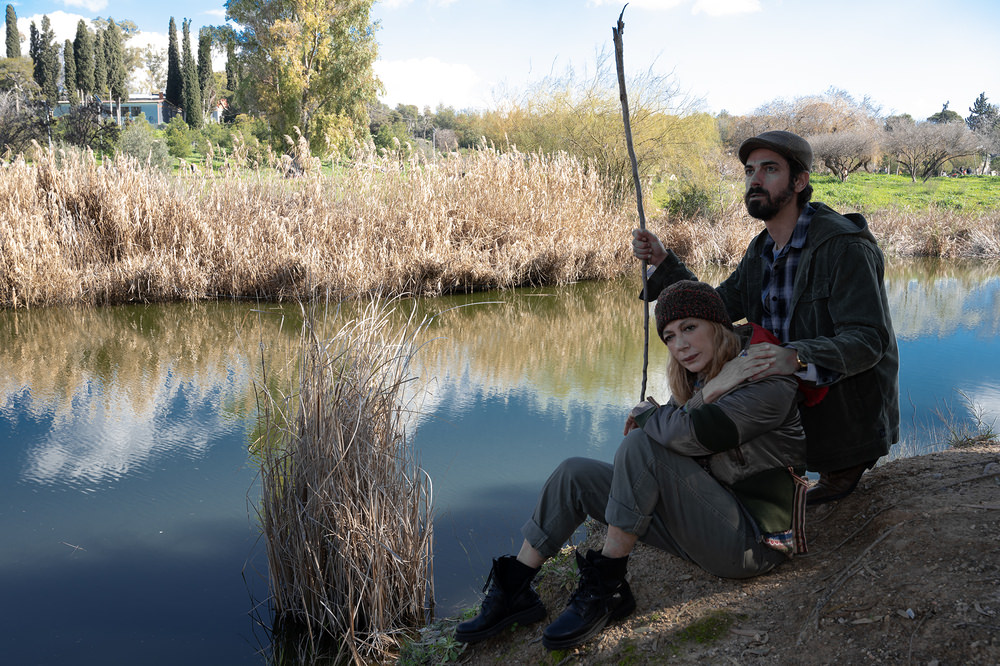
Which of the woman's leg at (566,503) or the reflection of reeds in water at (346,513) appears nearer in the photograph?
the woman's leg at (566,503)

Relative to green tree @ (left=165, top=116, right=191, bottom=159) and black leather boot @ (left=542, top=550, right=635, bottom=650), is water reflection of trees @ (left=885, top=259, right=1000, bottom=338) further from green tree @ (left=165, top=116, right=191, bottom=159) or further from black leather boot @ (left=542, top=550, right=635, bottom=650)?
green tree @ (left=165, top=116, right=191, bottom=159)

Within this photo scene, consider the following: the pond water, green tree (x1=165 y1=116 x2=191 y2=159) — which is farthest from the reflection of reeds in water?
green tree (x1=165 y1=116 x2=191 y2=159)

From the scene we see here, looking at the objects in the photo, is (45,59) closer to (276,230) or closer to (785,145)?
(276,230)

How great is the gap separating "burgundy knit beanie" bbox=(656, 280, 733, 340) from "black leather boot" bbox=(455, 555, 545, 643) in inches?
35.3

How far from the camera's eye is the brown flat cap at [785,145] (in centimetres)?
252

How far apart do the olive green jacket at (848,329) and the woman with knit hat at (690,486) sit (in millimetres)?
342

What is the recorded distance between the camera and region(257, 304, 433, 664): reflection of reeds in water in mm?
2602

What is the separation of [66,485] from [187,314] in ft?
15.6

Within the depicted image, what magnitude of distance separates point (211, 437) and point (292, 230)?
5098 mm

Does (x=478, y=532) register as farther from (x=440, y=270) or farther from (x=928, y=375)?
(x=440, y=270)

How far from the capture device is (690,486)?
213cm

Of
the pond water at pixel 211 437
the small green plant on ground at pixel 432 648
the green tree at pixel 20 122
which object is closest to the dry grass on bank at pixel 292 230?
the pond water at pixel 211 437

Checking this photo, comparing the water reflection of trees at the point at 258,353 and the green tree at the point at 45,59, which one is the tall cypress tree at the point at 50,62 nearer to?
the green tree at the point at 45,59

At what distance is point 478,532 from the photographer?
3.55 metres
